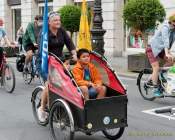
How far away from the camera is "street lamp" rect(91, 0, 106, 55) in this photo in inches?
592

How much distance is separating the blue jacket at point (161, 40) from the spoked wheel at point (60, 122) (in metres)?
3.42

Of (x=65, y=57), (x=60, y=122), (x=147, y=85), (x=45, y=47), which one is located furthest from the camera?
(x=147, y=85)

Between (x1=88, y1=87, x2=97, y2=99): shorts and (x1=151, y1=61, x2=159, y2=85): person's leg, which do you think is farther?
(x1=151, y1=61, x2=159, y2=85): person's leg

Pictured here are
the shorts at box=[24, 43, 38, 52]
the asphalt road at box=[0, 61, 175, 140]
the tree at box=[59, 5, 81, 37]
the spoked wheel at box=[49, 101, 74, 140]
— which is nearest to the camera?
the spoked wheel at box=[49, 101, 74, 140]

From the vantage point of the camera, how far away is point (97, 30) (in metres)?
15.1

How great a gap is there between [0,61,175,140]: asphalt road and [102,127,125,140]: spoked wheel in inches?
4.6

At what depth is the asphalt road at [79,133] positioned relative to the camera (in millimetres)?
6629

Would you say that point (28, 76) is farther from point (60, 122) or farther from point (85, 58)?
point (60, 122)

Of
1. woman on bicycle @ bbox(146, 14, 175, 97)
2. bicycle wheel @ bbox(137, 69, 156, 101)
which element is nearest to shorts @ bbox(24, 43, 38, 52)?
bicycle wheel @ bbox(137, 69, 156, 101)

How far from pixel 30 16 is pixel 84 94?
21906 mm

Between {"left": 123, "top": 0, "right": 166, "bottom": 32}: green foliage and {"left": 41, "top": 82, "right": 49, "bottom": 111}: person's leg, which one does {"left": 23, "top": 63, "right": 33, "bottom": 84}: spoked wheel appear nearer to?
{"left": 123, "top": 0, "right": 166, "bottom": 32}: green foliage

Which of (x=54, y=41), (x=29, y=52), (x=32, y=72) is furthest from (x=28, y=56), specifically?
(x=54, y=41)

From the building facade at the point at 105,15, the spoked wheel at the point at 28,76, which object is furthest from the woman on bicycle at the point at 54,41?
the building facade at the point at 105,15

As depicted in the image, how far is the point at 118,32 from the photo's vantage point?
21.6 m
